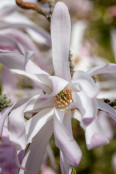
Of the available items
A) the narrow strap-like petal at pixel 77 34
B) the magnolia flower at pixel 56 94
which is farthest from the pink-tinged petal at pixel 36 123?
the narrow strap-like petal at pixel 77 34

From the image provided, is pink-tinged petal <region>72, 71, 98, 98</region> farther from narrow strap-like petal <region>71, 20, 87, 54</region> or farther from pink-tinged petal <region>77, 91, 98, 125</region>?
narrow strap-like petal <region>71, 20, 87, 54</region>

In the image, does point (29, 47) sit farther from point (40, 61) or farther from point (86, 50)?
point (86, 50)

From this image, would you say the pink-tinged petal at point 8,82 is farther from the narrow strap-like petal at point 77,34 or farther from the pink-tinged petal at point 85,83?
the narrow strap-like petal at point 77,34

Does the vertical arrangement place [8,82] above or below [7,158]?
above

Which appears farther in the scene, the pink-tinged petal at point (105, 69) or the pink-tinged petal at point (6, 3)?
the pink-tinged petal at point (6, 3)

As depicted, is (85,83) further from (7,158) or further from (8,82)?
(8,82)

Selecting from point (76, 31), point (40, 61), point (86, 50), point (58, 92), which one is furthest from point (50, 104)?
point (76, 31)

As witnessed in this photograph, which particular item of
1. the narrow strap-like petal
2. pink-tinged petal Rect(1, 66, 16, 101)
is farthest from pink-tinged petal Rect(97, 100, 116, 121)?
the narrow strap-like petal

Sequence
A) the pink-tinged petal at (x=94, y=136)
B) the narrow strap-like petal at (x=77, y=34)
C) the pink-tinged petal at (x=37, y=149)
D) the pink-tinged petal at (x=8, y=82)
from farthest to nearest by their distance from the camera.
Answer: the narrow strap-like petal at (x=77, y=34) < the pink-tinged petal at (x=8, y=82) < the pink-tinged petal at (x=37, y=149) < the pink-tinged petal at (x=94, y=136)

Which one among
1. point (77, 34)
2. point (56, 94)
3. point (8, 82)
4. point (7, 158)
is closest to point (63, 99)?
point (56, 94)
